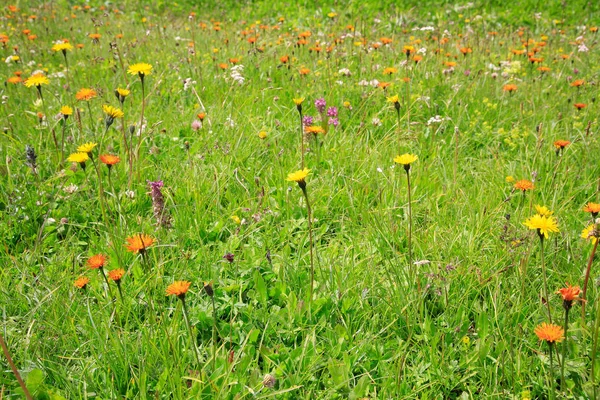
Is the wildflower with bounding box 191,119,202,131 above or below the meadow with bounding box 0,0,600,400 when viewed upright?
above

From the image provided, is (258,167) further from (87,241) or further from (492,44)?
(492,44)

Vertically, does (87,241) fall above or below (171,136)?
below

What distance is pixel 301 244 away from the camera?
6.77 ft

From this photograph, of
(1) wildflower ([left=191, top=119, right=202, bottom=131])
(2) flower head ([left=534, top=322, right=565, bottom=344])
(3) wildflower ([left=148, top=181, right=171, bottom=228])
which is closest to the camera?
(2) flower head ([left=534, top=322, right=565, bottom=344])

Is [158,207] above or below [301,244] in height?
above

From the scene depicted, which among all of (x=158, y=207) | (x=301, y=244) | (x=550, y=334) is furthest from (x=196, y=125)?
(x=550, y=334)

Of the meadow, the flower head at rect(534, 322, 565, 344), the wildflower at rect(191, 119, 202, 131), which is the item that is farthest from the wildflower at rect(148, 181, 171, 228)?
the flower head at rect(534, 322, 565, 344)

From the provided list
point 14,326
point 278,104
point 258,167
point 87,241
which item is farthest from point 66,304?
point 278,104

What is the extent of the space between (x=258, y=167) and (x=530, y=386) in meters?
1.72

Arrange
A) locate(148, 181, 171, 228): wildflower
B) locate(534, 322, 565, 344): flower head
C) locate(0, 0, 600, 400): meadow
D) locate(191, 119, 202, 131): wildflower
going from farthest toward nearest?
1. locate(191, 119, 202, 131): wildflower
2. locate(148, 181, 171, 228): wildflower
3. locate(0, 0, 600, 400): meadow
4. locate(534, 322, 565, 344): flower head

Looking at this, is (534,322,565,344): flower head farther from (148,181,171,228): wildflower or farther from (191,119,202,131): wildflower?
(191,119,202,131): wildflower

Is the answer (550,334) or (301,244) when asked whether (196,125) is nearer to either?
(301,244)

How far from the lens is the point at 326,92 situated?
362 centimetres

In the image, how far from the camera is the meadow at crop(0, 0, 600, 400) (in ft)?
4.84
